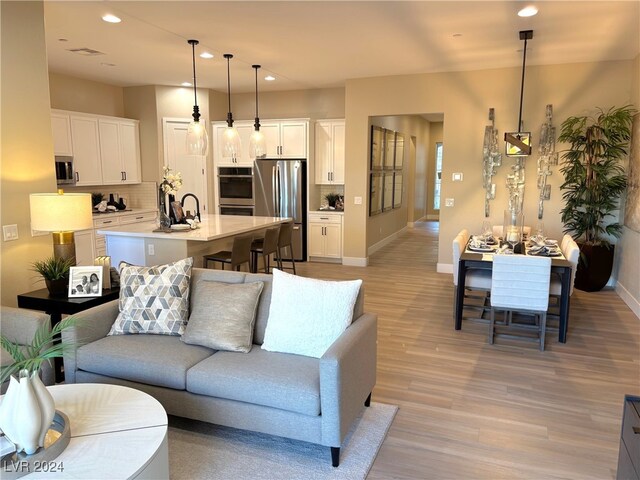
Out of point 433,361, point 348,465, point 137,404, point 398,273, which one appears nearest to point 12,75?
point 137,404

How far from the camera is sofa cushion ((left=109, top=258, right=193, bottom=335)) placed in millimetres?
3055

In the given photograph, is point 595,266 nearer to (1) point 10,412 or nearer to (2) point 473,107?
(2) point 473,107

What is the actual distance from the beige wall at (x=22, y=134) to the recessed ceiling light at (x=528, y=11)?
402 cm

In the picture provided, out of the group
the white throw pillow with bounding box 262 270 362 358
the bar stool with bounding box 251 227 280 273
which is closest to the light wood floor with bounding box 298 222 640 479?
the white throw pillow with bounding box 262 270 362 358

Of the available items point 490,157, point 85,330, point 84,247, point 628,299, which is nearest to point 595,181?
point 490,157

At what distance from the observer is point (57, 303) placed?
3.37m

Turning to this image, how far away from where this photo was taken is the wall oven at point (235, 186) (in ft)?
27.1

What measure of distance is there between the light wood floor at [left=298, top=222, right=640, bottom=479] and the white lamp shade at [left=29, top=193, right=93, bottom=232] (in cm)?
255

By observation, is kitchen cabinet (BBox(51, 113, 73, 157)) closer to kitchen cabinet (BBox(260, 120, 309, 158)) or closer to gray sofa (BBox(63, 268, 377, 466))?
kitchen cabinet (BBox(260, 120, 309, 158))

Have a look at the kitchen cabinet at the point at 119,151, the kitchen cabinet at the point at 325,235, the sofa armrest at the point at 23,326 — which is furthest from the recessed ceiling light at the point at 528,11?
A: the kitchen cabinet at the point at 119,151

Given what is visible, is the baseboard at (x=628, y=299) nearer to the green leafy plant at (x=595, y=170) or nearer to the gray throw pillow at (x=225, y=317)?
the green leafy plant at (x=595, y=170)

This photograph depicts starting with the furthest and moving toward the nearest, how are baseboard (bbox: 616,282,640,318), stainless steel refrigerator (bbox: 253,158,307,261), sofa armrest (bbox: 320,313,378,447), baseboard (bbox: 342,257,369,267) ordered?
stainless steel refrigerator (bbox: 253,158,307,261) → baseboard (bbox: 342,257,369,267) → baseboard (bbox: 616,282,640,318) → sofa armrest (bbox: 320,313,378,447)

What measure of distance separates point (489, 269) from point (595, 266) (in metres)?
2.20

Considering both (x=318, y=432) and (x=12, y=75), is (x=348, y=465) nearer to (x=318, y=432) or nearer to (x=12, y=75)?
(x=318, y=432)
